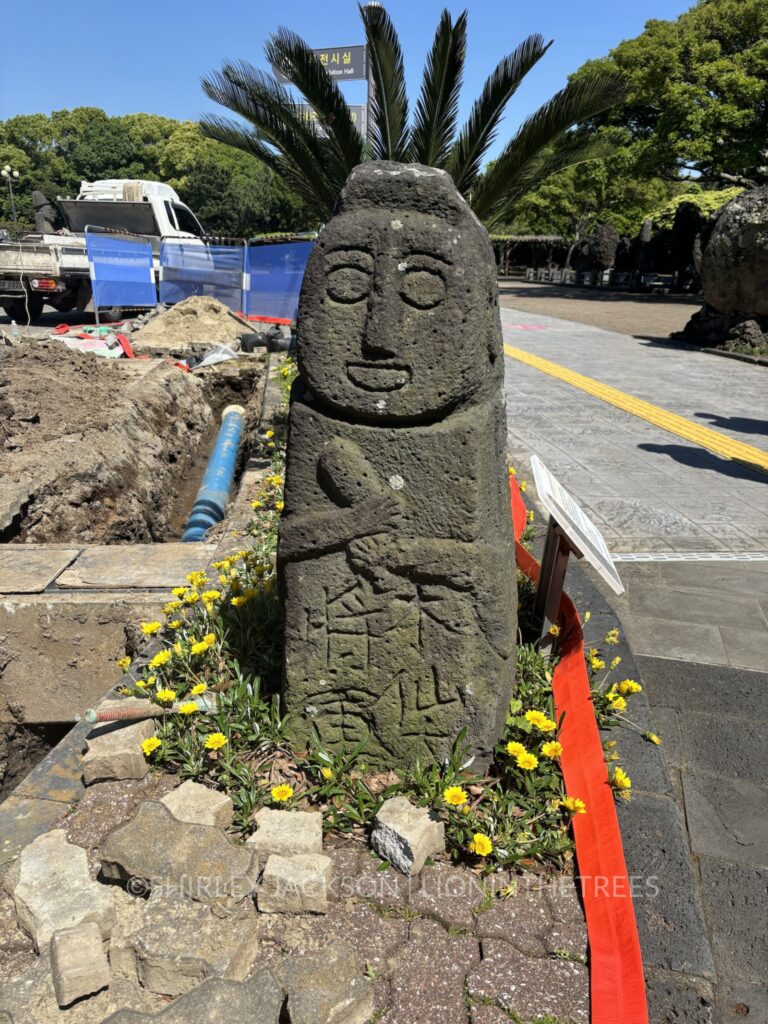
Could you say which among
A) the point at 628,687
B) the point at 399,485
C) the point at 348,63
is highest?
the point at 348,63

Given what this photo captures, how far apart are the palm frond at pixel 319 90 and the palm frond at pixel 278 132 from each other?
0.63ft

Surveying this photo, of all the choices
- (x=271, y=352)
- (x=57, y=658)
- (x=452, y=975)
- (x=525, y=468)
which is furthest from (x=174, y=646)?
(x=271, y=352)

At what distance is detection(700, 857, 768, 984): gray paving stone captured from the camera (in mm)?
2021

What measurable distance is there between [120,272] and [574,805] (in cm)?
1457

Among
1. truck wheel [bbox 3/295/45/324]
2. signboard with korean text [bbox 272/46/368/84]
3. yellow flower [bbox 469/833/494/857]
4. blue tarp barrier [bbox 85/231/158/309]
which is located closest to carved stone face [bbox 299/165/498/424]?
yellow flower [bbox 469/833/494/857]

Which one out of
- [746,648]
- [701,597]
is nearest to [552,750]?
[746,648]

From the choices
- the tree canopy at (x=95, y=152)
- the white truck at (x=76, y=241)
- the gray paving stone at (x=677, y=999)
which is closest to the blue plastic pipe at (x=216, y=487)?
the gray paving stone at (x=677, y=999)

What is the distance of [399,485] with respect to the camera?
7.52ft

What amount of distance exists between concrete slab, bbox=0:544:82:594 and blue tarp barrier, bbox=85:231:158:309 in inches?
438

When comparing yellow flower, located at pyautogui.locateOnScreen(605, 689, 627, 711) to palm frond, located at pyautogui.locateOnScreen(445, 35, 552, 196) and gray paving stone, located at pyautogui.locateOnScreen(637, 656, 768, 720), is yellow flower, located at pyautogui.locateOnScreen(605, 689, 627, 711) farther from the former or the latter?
palm frond, located at pyautogui.locateOnScreen(445, 35, 552, 196)

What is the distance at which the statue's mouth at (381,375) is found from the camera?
2.19 metres

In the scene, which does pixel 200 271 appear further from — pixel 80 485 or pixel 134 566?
Answer: pixel 134 566

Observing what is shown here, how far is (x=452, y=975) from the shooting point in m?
1.88

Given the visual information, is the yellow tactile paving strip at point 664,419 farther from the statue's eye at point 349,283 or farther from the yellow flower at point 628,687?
the statue's eye at point 349,283
